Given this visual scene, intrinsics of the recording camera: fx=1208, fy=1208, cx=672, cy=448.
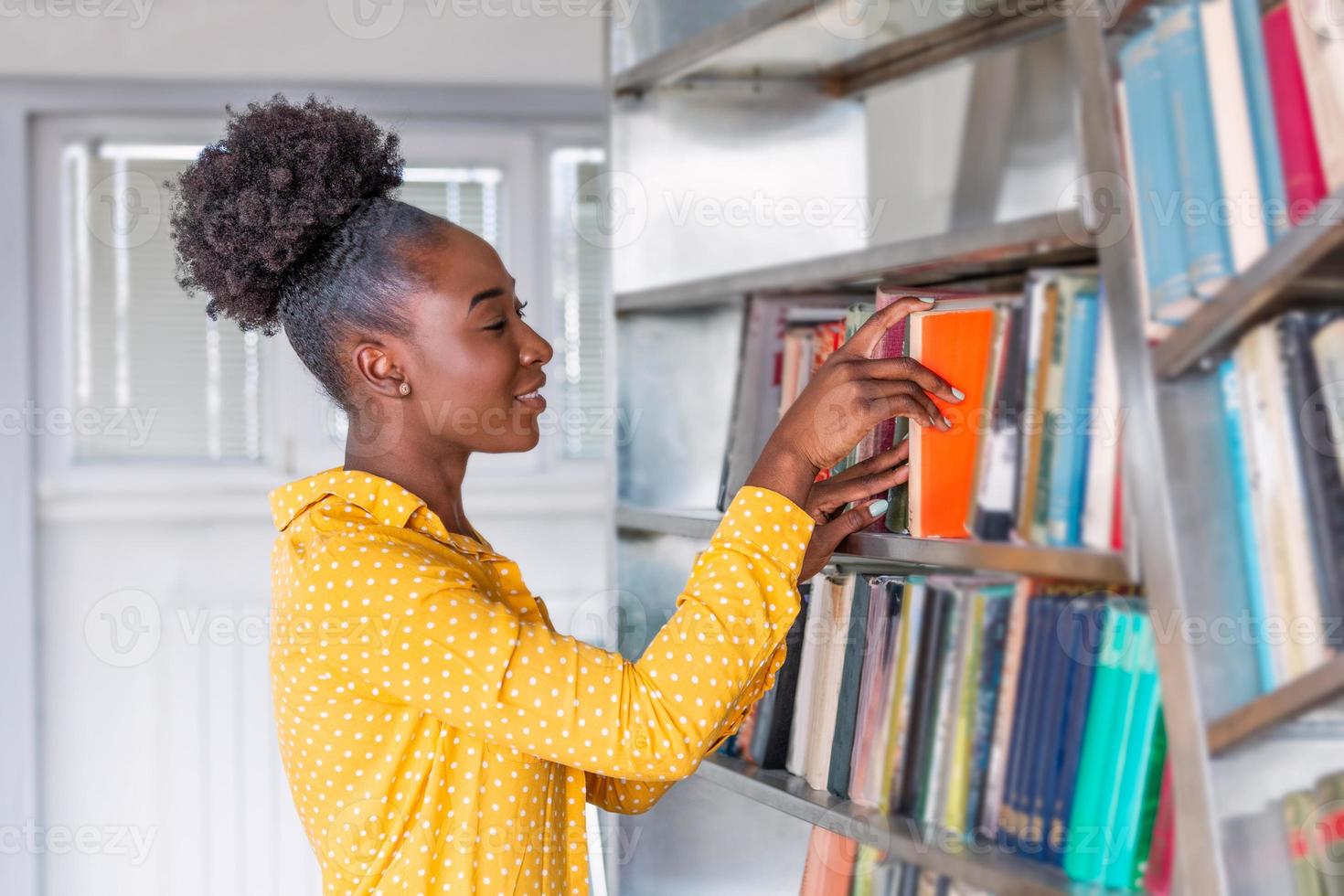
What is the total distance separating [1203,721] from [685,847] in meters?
0.95

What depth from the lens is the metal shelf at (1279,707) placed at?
0.77m

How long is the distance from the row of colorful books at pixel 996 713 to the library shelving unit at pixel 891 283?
33mm

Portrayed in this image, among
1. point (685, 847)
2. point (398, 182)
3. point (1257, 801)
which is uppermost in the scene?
point (398, 182)

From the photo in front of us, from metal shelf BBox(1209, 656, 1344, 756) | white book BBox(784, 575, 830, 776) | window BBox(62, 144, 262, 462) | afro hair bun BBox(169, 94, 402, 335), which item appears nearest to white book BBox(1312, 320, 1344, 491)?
metal shelf BBox(1209, 656, 1344, 756)

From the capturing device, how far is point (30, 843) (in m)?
2.37

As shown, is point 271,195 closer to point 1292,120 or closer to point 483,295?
point 483,295

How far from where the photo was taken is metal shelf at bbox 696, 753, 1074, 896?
3.13 ft

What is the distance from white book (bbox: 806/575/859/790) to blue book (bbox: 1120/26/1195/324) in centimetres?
48

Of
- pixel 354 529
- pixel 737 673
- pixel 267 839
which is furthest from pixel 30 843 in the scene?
pixel 737 673

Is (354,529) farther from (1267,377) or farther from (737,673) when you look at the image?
(1267,377)
